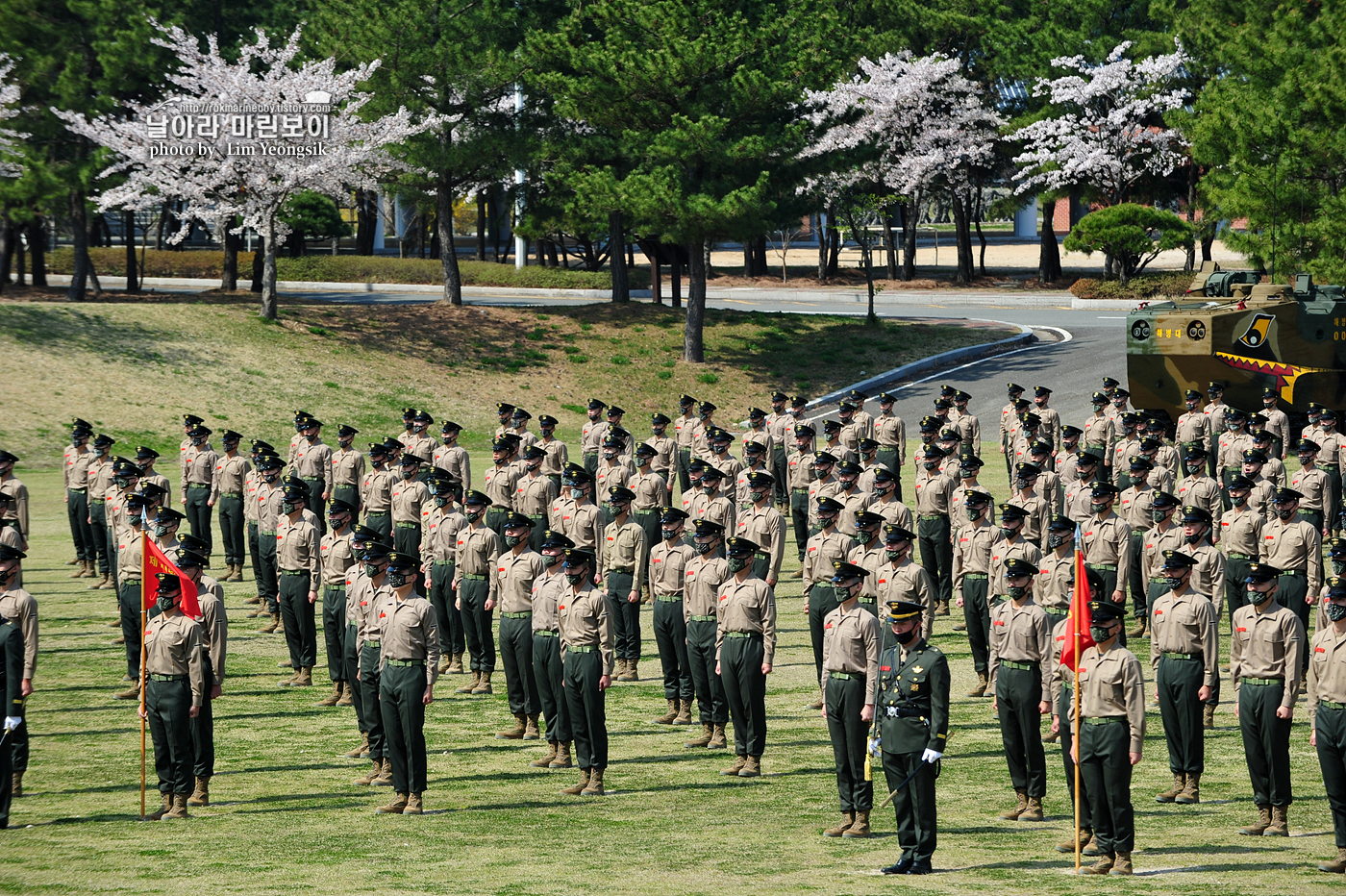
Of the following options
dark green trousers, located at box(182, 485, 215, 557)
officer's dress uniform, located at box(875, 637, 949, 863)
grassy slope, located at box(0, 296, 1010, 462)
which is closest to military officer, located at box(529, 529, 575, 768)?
officer's dress uniform, located at box(875, 637, 949, 863)

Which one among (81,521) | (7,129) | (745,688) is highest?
(7,129)

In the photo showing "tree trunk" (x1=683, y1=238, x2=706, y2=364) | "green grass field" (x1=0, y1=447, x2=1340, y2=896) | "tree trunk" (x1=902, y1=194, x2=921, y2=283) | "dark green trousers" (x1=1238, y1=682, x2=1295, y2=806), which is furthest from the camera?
"tree trunk" (x1=902, y1=194, x2=921, y2=283)

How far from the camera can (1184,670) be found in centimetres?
1180

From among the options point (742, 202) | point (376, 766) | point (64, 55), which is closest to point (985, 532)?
point (376, 766)

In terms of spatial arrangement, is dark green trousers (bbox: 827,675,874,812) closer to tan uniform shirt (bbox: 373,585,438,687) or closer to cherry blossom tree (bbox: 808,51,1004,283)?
tan uniform shirt (bbox: 373,585,438,687)

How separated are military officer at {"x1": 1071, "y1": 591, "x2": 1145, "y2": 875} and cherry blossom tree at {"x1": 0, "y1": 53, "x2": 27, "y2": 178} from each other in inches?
1439

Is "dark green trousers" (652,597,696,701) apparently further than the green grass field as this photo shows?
Yes

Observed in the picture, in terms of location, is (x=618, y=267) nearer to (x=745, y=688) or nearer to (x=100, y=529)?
(x=100, y=529)

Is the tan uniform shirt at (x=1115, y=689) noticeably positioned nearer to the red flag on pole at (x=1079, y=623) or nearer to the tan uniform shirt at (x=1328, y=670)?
the red flag on pole at (x=1079, y=623)

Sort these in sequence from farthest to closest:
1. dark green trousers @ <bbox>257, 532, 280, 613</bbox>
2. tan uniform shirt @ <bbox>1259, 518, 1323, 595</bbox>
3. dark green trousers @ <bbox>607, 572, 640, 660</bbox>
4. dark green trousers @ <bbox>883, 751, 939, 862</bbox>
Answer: dark green trousers @ <bbox>257, 532, 280, 613</bbox>
dark green trousers @ <bbox>607, 572, 640, 660</bbox>
tan uniform shirt @ <bbox>1259, 518, 1323, 595</bbox>
dark green trousers @ <bbox>883, 751, 939, 862</bbox>

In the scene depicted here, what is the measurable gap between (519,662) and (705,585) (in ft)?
5.72

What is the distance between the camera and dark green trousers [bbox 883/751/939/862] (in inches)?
391

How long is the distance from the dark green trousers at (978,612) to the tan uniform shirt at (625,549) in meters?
3.21

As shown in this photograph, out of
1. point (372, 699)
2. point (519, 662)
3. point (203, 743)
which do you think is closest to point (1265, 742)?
point (519, 662)
